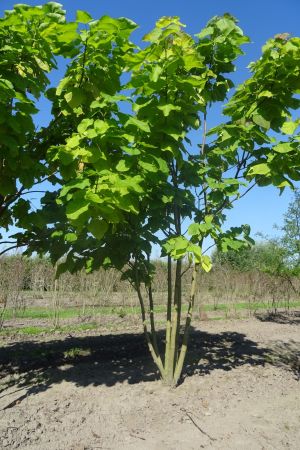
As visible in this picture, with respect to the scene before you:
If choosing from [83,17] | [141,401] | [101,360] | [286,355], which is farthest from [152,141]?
[286,355]

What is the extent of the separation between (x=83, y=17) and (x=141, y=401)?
134 inches

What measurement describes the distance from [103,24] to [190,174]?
5.46ft

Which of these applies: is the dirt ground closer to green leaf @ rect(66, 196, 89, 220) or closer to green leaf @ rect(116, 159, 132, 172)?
green leaf @ rect(66, 196, 89, 220)

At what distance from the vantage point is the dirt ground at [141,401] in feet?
10.0

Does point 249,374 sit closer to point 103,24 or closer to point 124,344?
point 124,344

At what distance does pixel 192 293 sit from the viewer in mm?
4332

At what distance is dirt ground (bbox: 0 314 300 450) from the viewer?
3051 millimetres

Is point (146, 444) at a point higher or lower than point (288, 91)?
lower

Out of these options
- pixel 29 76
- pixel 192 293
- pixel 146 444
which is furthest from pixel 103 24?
pixel 146 444

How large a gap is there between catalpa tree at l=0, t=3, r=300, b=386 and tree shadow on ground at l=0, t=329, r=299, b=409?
0.85 meters

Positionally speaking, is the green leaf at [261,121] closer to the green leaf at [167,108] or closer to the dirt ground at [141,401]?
the green leaf at [167,108]

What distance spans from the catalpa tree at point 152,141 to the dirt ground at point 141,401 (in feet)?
1.83

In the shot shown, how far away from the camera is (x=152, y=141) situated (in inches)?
134

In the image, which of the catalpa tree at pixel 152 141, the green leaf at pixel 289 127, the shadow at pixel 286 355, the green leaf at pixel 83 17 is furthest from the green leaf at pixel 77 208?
the shadow at pixel 286 355
